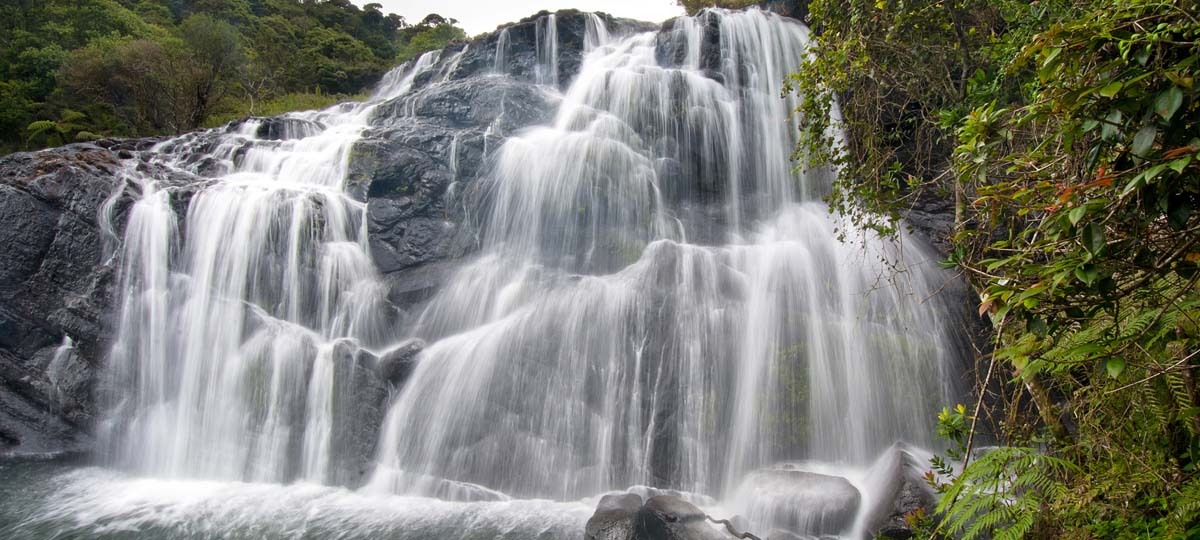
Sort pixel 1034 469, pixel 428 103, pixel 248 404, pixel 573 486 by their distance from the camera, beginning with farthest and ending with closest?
pixel 428 103 → pixel 248 404 → pixel 573 486 → pixel 1034 469

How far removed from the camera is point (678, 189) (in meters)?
11.5

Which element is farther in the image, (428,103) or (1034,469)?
(428,103)

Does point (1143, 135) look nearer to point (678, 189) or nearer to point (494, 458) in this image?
point (494, 458)

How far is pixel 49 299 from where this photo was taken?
944 cm

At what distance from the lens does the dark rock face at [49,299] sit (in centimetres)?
895

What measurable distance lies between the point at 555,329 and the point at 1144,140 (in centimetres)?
718

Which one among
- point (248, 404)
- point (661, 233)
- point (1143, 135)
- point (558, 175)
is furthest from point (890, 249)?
point (248, 404)

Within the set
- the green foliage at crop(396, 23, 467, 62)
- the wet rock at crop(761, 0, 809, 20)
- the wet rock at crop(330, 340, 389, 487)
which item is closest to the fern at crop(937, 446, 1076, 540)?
the wet rock at crop(330, 340, 389, 487)

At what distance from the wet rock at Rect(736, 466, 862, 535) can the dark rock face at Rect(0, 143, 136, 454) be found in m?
9.69

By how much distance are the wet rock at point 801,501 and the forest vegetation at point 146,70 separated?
65.1ft

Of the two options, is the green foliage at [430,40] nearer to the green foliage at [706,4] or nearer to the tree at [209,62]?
the tree at [209,62]

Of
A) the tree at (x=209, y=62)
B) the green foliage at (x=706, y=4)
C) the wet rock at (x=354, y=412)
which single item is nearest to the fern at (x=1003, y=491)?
the wet rock at (x=354, y=412)

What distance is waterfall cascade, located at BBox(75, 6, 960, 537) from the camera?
7.53m

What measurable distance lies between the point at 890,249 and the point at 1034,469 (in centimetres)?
648
